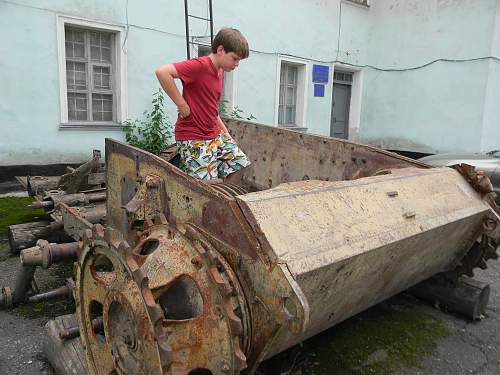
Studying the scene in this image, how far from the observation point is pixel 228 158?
346 centimetres

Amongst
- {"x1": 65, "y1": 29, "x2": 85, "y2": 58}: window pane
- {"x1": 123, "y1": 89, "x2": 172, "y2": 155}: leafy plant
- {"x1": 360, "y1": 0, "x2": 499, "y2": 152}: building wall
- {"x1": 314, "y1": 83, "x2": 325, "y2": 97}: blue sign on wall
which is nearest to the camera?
{"x1": 65, "y1": 29, "x2": 85, "y2": 58}: window pane

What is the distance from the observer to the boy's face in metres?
2.89

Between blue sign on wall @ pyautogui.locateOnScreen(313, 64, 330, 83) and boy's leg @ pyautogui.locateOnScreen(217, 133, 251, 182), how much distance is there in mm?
7974

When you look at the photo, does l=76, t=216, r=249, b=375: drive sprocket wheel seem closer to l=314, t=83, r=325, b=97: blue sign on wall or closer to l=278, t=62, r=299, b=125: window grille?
l=278, t=62, r=299, b=125: window grille

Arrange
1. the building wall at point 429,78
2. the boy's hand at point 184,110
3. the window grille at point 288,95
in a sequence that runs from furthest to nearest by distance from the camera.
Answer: the window grille at point 288,95, the building wall at point 429,78, the boy's hand at point 184,110

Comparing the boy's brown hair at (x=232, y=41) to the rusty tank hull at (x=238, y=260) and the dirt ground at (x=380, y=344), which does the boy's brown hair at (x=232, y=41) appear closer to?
the rusty tank hull at (x=238, y=260)

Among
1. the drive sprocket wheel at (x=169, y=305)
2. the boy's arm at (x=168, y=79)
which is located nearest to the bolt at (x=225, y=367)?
the drive sprocket wheel at (x=169, y=305)

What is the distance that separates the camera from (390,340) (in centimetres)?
298

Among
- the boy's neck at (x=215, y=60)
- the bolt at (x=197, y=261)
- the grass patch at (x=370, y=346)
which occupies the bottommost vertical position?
the grass patch at (x=370, y=346)

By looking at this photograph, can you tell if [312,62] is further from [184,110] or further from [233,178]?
[184,110]

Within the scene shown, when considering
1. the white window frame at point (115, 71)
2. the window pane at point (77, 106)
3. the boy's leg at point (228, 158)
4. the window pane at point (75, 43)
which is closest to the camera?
the boy's leg at point (228, 158)

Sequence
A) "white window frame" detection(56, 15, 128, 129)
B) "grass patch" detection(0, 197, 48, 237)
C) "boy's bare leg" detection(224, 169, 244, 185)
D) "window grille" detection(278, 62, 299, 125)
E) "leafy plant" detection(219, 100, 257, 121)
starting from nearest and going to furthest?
"boy's bare leg" detection(224, 169, 244, 185)
"grass patch" detection(0, 197, 48, 237)
"white window frame" detection(56, 15, 128, 129)
"leafy plant" detection(219, 100, 257, 121)
"window grille" detection(278, 62, 299, 125)

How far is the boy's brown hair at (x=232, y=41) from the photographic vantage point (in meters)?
2.81

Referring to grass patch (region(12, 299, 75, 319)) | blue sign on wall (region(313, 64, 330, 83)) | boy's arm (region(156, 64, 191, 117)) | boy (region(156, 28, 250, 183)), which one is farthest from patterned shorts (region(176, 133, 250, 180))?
blue sign on wall (region(313, 64, 330, 83))
